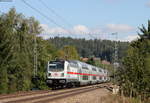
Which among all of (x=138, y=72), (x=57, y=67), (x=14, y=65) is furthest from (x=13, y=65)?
(x=138, y=72)

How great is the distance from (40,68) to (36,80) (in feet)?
16.0

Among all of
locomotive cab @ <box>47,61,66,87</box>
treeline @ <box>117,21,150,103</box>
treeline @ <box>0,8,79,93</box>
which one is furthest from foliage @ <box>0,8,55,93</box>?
treeline @ <box>117,21,150,103</box>

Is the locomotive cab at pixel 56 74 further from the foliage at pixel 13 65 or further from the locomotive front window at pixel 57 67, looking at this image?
the foliage at pixel 13 65

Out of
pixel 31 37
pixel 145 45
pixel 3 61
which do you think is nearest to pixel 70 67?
pixel 3 61

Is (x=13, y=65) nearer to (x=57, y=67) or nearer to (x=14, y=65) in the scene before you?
(x=14, y=65)

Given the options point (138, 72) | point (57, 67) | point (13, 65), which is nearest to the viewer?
point (138, 72)

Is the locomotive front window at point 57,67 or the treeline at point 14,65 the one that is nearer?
the treeline at point 14,65

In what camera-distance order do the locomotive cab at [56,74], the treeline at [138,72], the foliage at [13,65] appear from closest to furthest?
the treeline at [138,72] → the foliage at [13,65] → the locomotive cab at [56,74]

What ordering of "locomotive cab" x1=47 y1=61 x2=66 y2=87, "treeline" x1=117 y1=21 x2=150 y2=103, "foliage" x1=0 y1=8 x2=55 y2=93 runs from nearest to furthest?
"treeline" x1=117 y1=21 x2=150 y2=103 < "foliage" x1=0 y1=8 x2=55 y2=93 < "locomotive cab" x1=47 y1=61 x2=66 y2=87

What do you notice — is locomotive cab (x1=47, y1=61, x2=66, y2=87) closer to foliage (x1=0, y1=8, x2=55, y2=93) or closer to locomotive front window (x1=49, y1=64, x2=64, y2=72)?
locomotive front window (x1=49, y1=64, x2=64, y2=72)

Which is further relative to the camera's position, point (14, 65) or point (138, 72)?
point (14, 65)

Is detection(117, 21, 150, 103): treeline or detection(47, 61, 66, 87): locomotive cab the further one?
detection(47, 61, 66, 87): locomotive cab

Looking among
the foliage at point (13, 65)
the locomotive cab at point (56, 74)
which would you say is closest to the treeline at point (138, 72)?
the foliage at point (13, 65)

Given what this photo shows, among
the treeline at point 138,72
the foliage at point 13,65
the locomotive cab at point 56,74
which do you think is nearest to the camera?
the treeline at point 138,72
